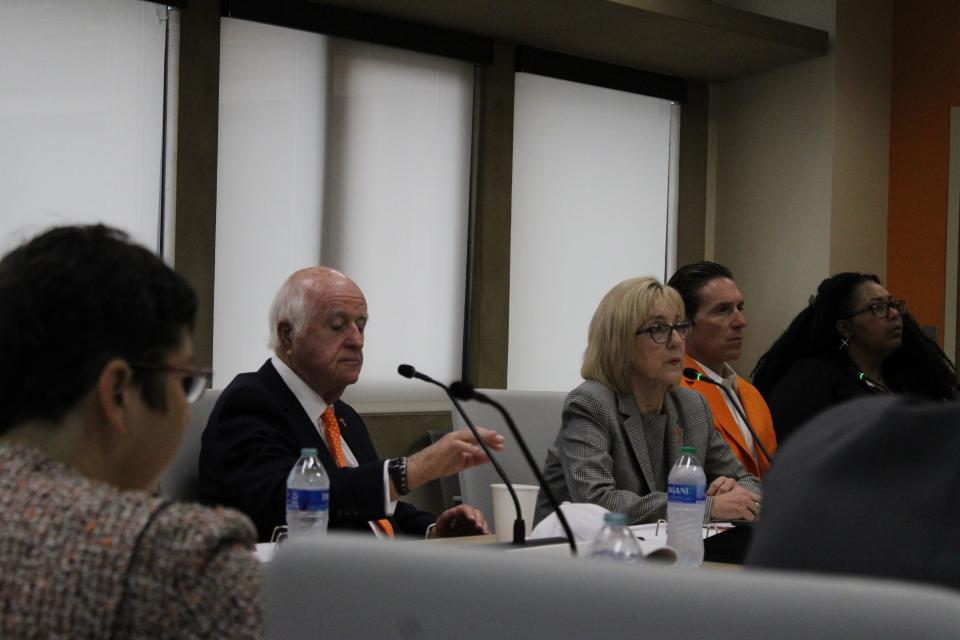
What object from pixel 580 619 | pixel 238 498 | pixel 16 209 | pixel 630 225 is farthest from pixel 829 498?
pixel 630 225

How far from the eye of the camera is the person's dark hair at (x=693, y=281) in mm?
3758

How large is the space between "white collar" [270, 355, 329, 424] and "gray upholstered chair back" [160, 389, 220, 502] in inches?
8.1

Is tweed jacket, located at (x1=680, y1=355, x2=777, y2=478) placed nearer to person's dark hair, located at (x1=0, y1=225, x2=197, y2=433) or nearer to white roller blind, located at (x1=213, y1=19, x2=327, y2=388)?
white roller blind, located at (x1=213, y1=19, x2=327, y2=388)

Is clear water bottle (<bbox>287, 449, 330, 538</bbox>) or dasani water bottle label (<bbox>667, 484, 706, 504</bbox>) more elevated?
dasani water bottle label (<bbox>667, 484, 706, 504</bbox>)

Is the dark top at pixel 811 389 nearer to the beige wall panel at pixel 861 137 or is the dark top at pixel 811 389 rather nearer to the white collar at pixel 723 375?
the white collar at pixel 723 375

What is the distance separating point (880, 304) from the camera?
13.7 feet

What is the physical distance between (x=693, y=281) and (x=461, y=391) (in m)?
2.18

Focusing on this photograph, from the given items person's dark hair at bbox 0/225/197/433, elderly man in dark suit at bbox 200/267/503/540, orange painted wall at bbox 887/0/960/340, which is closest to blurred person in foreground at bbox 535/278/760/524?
elderly man in dark suit at bbox 200/267/503/540

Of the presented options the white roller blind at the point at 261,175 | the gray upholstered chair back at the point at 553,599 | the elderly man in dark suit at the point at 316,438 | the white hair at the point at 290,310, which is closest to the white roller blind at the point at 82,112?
the white roller blind at the point at 261,175

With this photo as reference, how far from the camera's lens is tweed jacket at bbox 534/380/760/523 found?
104 inches

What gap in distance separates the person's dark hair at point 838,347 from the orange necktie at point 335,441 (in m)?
2.12

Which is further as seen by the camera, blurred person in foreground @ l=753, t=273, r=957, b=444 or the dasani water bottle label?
blurred person in foreground @ l=753, t=273, r=957, b=444

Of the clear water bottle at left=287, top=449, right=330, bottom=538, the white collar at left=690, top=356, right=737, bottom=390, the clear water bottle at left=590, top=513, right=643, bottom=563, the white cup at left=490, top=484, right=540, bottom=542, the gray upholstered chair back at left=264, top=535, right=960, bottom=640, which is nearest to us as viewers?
the gray upholstered chair back at left=264, top=535, right=960, bottom=640

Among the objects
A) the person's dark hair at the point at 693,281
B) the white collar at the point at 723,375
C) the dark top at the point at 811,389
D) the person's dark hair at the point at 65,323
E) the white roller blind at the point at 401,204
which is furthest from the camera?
the white roller blind at the point at 401,204
